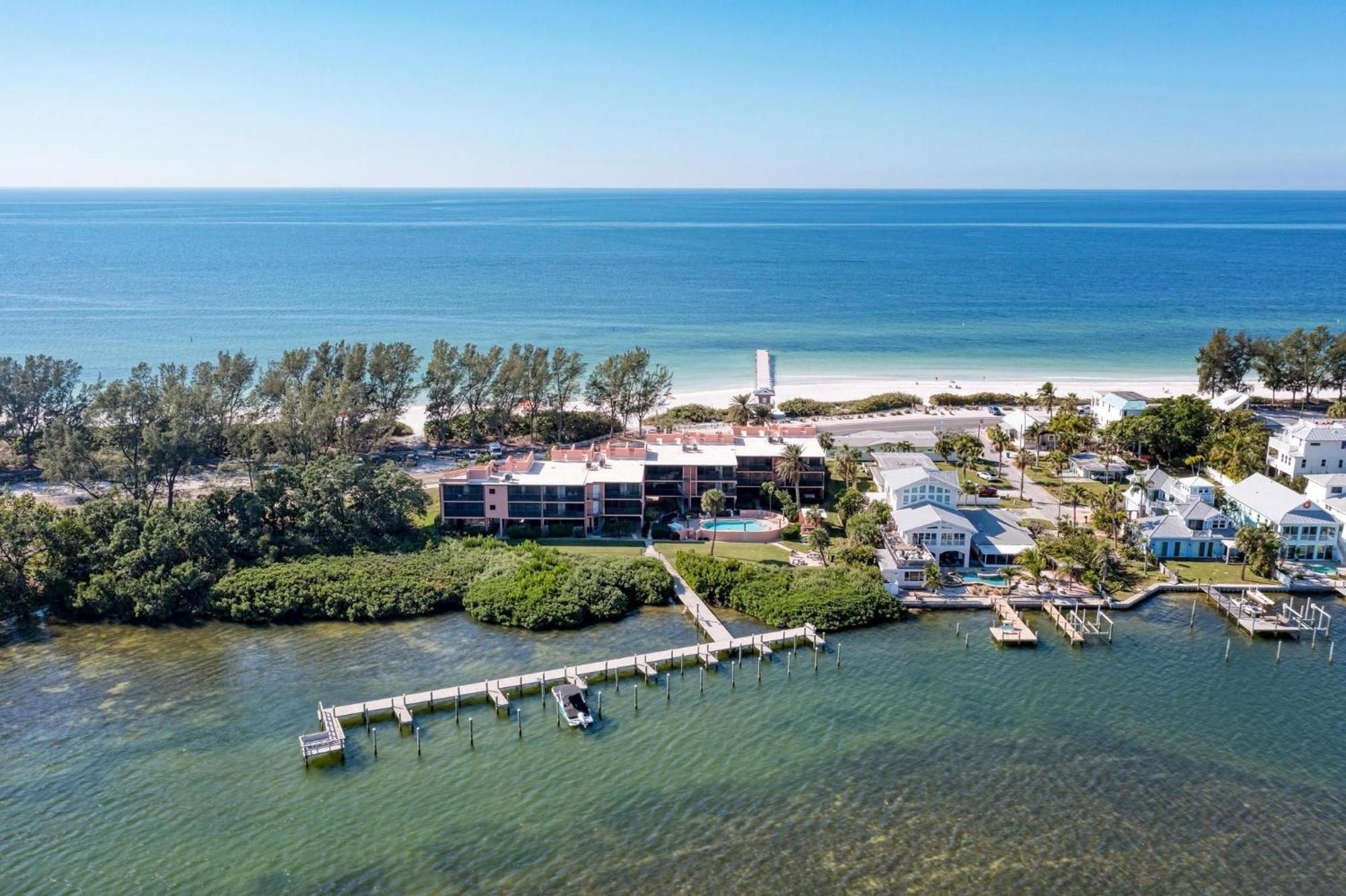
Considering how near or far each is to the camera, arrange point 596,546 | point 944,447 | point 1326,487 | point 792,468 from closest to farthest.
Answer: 1. point 596,546
2. point 1326,487
3. point 792,468
4. point 944,447

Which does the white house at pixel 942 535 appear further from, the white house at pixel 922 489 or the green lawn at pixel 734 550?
the green lawn at pixel 734 550

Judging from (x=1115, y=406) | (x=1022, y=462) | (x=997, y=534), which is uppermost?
(x=1115, y=406)

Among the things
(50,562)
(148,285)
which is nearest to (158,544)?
(50,562)

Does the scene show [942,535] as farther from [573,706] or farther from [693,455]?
[573,706]

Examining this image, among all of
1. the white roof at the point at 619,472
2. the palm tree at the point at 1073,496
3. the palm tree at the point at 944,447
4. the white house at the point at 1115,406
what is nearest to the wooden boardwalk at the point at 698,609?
the white roof at the point at 619,472

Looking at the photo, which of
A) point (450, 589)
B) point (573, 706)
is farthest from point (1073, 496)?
point (450, 589)

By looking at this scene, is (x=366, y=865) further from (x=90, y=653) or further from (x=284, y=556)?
(x=284, y=556)
